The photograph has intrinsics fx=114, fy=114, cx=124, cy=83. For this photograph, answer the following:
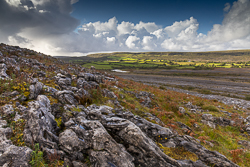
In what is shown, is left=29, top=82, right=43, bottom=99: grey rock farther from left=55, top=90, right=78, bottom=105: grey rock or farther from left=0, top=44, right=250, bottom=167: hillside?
left=55, top=90, right=78, bottom=105: grey rock

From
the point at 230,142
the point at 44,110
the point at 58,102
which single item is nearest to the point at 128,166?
the point at 44,110

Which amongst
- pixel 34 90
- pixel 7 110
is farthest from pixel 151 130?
pixel 34 90

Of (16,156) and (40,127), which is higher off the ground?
(40,127)

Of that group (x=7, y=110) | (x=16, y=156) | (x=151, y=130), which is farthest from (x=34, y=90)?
(x=151, y=130)

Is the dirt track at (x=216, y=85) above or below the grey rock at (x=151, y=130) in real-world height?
below

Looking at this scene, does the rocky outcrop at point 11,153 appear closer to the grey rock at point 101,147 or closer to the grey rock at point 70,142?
the grey rock at point 70,142

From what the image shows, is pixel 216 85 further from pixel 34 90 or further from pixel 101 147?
pixel 34 90

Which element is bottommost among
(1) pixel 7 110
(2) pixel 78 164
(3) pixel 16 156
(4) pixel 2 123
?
(2) pixel 78 164

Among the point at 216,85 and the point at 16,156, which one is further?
the point at 216,85

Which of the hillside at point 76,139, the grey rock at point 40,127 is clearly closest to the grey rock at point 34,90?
the hillside at point 76,139

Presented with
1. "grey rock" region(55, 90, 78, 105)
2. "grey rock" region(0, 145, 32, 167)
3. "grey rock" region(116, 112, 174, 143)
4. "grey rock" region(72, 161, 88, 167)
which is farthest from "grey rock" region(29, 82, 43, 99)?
"grey rock" region(116, 112, 174, 143)

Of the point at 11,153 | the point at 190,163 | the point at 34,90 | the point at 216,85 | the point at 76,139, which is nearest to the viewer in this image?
the point at 11,153

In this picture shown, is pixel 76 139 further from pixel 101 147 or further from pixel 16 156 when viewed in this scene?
pixel 16 156

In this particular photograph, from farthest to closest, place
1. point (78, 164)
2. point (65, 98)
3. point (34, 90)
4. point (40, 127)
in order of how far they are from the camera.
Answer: point (65, 98) < point (34, 90) < point (40, 127) < point (78, 164)
